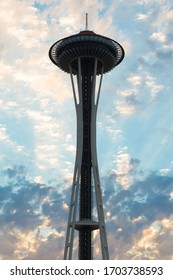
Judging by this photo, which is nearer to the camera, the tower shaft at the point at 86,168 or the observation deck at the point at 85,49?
the tower shaft at the point at 86,168

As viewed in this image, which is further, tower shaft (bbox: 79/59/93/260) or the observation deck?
the observation deck

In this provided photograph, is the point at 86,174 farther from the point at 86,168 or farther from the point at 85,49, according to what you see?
the point at 85,49

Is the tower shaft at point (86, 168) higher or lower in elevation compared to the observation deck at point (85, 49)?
lower

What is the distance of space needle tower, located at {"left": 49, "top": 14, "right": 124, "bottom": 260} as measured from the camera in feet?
380

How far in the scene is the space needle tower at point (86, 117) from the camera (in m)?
116

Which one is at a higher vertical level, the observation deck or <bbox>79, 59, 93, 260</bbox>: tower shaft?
the observation deck

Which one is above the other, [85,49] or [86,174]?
[85,49]

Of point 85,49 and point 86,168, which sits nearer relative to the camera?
point 86,168

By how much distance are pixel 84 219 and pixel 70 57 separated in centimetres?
4829

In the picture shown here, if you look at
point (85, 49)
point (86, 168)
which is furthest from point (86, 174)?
point (85, 49)

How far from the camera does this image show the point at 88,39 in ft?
420

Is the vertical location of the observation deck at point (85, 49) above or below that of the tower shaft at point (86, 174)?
above

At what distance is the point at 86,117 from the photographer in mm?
125312

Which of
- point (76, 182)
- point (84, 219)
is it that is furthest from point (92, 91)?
point (84, 219)
